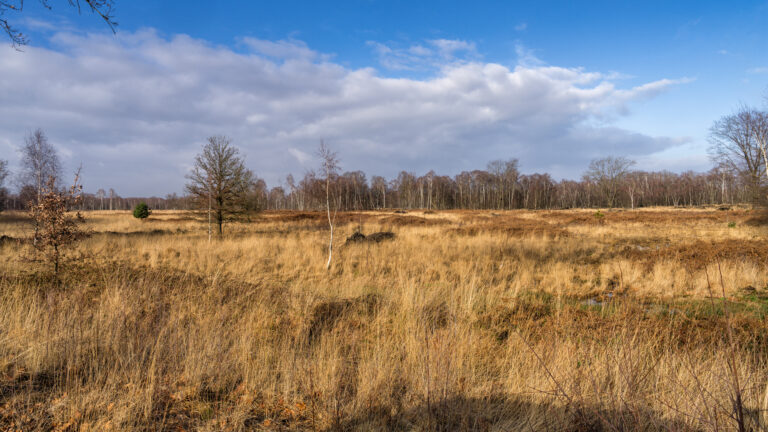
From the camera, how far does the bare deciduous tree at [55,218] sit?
659 cm

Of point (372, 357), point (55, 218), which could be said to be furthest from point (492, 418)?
point (55, 218)

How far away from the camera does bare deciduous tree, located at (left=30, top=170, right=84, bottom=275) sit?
6.59 meters

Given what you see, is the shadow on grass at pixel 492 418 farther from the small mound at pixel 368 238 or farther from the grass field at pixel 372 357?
the small mound at pixel 368 238

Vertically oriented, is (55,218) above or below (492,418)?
above

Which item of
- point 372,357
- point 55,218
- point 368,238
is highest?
point 55,218

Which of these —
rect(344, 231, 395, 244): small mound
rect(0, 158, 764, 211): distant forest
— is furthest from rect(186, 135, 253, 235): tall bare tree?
rect(0, 158, 764, 211): distant forest

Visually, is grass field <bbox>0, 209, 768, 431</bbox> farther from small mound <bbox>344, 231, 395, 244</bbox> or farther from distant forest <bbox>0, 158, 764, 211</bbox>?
distant forest <bbox>0, 158, 764, 211</bbox>

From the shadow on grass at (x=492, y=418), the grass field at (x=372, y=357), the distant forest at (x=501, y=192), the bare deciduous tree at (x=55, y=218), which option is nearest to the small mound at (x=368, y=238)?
the grass field at (x=372, y=357)

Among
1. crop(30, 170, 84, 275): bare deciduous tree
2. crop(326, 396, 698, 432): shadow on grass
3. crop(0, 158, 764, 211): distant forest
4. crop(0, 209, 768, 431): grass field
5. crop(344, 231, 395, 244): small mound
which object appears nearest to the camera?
crop(326, 396, 698, 432): shadow on grass

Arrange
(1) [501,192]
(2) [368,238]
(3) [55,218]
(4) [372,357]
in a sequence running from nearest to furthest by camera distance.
→ (4) [372,357], (3) [55,218], (2) [368,238], (1) [501,192]

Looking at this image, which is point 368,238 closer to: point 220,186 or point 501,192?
point 220,186

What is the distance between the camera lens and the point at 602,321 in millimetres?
4535

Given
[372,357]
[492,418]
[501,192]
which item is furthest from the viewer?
[501,192]

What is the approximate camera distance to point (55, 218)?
6.67m
